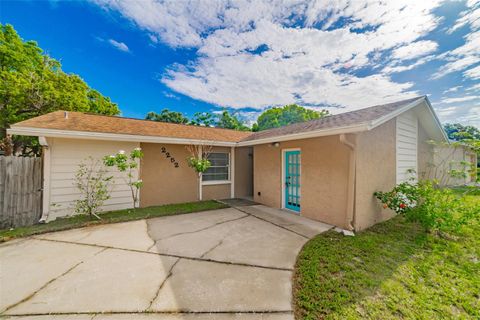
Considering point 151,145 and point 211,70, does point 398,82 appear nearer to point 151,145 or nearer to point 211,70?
point 211,70

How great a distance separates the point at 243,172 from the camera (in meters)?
9.19

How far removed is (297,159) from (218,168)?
388cm

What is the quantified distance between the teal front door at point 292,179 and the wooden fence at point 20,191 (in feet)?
25.4

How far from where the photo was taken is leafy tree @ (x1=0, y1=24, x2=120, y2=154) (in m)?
9.59

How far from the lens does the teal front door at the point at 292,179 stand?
20.4 feet

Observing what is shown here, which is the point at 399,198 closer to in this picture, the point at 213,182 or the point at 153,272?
the point at 153,272

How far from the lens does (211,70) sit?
9945 mm

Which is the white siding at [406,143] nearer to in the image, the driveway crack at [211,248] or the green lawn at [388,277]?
the green lawn at [388,277]

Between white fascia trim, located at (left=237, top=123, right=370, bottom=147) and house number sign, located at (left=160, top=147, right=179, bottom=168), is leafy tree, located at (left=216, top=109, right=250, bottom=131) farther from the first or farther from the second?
white fascia trim, located at (left=237, top=123, right=370, bottom=147)

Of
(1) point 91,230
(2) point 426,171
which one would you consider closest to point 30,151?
(1) point 91,230

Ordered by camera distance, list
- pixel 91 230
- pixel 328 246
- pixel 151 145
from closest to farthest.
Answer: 1. pixel 328 246
2. pixel 91 230
3. pixel 151 145

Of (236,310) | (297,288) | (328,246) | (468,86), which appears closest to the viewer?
(236,310)

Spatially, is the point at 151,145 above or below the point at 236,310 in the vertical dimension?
above

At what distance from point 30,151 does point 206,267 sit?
16.3m
